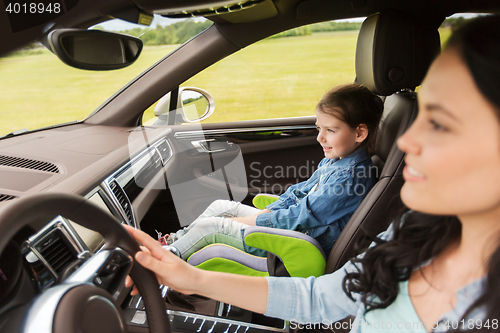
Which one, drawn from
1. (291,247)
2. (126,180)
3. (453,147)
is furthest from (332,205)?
(453,147)

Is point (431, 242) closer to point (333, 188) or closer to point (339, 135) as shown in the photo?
point (333, 188)

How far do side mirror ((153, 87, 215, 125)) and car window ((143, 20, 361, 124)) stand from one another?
0.05m

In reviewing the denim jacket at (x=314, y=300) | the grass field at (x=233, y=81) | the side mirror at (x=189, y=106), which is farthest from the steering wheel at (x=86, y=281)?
the side mirror at (x=189, y=106)

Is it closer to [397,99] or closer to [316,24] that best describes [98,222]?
[397,99]

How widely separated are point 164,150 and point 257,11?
97 cm

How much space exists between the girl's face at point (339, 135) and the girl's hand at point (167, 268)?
107 centimetres

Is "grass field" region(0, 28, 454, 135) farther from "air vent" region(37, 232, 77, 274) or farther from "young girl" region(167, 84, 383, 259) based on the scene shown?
"air vent" region(37, 232, 77, 274)

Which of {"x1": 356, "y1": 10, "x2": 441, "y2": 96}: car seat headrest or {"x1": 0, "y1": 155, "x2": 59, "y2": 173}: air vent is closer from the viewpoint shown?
{"x1": 0, "y1": 155, "x2": 59, "y2": 173}: air vent

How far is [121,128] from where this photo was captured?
2.04 m

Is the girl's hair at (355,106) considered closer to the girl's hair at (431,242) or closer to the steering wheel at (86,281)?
the girl's hair at (431,242)

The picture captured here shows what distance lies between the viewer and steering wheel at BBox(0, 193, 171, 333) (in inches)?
21.6

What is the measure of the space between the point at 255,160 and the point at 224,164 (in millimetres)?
217

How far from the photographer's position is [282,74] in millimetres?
4320

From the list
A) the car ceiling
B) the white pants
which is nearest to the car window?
the car ceiling
